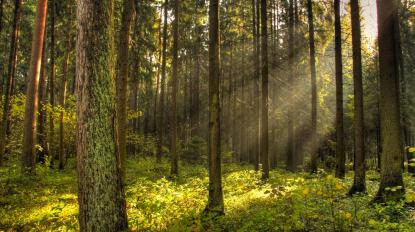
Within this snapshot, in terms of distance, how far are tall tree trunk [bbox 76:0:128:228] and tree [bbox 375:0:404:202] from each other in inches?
289

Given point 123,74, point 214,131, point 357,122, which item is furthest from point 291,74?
point 214,131

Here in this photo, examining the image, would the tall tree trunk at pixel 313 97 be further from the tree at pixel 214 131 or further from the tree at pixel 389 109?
the tree at pixel 214 131

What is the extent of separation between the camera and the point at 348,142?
38.1 meters

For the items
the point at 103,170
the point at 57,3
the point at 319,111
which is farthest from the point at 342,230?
the point at 319,111

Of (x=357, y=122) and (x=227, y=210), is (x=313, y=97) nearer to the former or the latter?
(x=357, y=122)

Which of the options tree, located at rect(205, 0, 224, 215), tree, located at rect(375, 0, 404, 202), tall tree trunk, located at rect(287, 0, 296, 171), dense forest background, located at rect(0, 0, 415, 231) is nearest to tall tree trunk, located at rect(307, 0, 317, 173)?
dense forest background, located at rect(0, 0, 415, 231)

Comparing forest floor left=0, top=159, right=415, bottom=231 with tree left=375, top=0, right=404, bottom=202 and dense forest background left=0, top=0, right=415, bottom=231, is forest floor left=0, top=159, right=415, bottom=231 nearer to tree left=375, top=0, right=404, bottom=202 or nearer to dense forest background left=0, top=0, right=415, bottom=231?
dense forest background left=0, top=0, right=415, bottom=231

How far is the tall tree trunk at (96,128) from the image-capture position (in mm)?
4820

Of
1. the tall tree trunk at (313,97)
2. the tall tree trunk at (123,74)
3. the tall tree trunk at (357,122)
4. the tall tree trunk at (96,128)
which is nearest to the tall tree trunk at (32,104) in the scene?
the tall tree trunk at (123,74)

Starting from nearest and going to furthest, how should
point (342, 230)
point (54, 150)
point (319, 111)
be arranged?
1. point (342, 230)
2. point (54, 150)
3. point (319, 111)

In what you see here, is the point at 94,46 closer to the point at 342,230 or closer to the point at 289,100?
the point at 342,230

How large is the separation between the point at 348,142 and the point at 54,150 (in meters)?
33.4

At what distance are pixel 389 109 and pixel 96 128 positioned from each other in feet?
26.5

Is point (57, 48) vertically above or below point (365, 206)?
above
